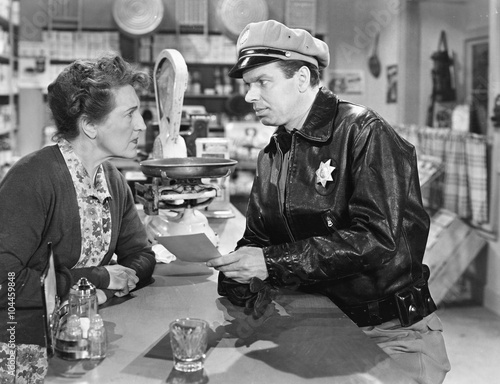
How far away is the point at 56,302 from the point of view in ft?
5.20

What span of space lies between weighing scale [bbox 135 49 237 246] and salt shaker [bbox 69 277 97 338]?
33.7 inches

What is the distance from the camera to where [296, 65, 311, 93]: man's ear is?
2061 millimetres

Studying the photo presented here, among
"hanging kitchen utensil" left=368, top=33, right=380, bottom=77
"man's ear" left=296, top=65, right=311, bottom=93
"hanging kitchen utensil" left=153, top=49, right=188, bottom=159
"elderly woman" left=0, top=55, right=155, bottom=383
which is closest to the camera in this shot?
"elderly woman" left=0, top=55, right=155, bottom=383

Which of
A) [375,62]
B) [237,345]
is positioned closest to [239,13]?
[375,62]

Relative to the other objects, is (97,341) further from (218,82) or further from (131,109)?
(218,82)

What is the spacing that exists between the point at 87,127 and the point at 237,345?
890 mm

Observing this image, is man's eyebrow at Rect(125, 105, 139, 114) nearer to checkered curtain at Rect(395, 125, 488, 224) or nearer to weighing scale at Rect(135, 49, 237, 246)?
weighing scale at Rect(135, 49, 237, 246)

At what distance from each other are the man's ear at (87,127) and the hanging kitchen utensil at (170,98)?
0.88 meters

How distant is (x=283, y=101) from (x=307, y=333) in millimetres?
747

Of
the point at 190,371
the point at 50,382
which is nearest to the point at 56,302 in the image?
the point at 50,382

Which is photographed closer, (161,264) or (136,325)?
(136,325)

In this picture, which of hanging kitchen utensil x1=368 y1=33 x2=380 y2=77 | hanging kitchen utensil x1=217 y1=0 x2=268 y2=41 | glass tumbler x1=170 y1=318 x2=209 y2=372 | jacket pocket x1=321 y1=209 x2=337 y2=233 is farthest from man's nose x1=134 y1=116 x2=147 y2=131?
hanging kitchen utensil x1=368 y1=33 x2=380 y2=77

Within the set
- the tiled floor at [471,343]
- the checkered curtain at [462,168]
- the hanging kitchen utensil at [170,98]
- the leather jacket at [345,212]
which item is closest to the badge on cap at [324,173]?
the leather jacket at [345,212]

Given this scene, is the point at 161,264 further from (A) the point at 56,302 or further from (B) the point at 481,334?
(B) the point at 481,334
